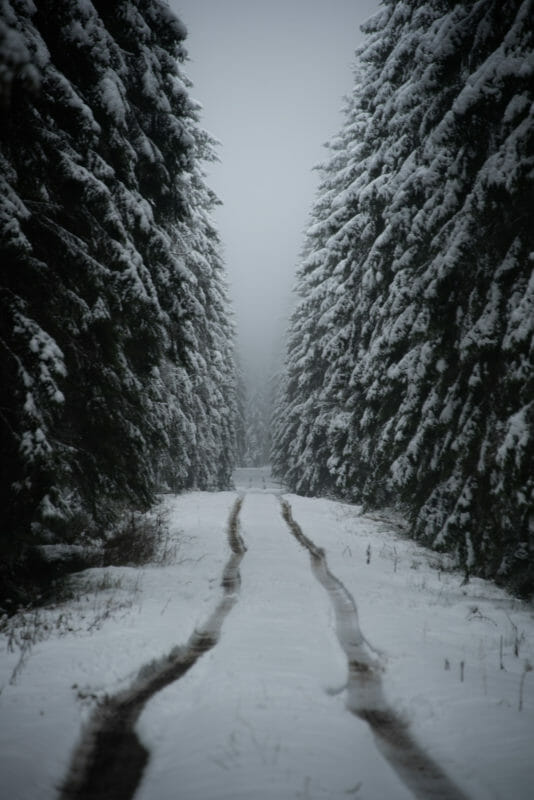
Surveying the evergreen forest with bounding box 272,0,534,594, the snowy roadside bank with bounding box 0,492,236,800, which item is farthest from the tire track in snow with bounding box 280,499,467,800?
the evergreen forest with bounding box 272,0,534,594

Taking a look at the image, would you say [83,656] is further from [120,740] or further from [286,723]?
[286,723]

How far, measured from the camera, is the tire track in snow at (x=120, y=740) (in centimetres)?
320

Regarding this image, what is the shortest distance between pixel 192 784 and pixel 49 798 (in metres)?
0.96

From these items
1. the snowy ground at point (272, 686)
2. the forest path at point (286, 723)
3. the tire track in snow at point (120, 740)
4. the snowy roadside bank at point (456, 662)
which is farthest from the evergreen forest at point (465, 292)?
the tire track in snow at point (120, 740)

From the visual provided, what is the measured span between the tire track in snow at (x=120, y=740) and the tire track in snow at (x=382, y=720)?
1891 millimetres

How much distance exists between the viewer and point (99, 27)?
7.57m

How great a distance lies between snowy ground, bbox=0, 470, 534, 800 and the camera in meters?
3.30

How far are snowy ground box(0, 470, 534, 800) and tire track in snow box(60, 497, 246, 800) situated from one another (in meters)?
0.08

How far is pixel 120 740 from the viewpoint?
376 centimetres

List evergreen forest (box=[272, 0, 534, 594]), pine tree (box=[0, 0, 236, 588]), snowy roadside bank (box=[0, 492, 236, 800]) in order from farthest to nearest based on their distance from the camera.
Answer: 1. evergreen forest (box=[272, 0, 534, 594])
2. pine tree (box=[0, 0, 236, 588])
3. snowy roadside bank (box=[0, 492, 236, 800])

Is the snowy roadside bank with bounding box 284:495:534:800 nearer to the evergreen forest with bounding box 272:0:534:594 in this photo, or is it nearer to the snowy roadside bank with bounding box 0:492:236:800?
the evergreen forest with bounding box 272:0:534:594

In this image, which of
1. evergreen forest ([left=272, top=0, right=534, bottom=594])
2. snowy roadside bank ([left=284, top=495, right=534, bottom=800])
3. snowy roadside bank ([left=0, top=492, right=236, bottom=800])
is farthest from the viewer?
evergreen forest ([left=272, top=0, right=534, bottom=594])

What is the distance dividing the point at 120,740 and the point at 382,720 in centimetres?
Answer: 237

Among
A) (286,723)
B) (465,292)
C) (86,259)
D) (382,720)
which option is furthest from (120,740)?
(465,292)
